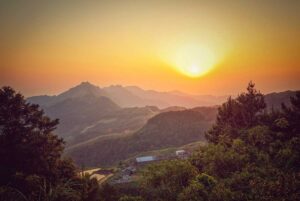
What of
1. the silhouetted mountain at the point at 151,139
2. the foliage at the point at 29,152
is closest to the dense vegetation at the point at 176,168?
the foliage at the point at 29,152

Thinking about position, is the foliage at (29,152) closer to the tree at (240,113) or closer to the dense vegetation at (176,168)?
the dense vegetation at (176,168)

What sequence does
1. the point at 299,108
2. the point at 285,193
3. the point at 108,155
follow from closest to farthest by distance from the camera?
the point at 285,193, the point at 299,108, the point at 108,155

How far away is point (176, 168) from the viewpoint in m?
20.2

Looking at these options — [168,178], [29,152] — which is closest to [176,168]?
[168,178]

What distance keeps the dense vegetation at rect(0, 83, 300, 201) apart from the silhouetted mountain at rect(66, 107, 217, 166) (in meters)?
83.3

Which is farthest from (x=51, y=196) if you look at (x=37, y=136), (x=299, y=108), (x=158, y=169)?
(x=299, y=108)

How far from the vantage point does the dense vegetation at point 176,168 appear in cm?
1658

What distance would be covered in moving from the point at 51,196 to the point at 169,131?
11390 cm

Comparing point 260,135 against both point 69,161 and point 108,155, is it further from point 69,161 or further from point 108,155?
point 108,155

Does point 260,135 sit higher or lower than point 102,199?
higher

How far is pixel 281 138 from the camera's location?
84.0 feet

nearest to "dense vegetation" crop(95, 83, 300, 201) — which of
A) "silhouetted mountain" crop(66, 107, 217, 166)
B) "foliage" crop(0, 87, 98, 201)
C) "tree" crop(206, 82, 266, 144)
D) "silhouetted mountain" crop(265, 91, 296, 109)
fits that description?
"tree" crop(206, 82, 266, 144)

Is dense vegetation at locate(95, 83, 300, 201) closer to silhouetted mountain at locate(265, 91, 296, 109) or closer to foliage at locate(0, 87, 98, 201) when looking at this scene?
foliage at locate(0, 87, 98, 201)

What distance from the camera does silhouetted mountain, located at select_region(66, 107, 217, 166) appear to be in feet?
380
